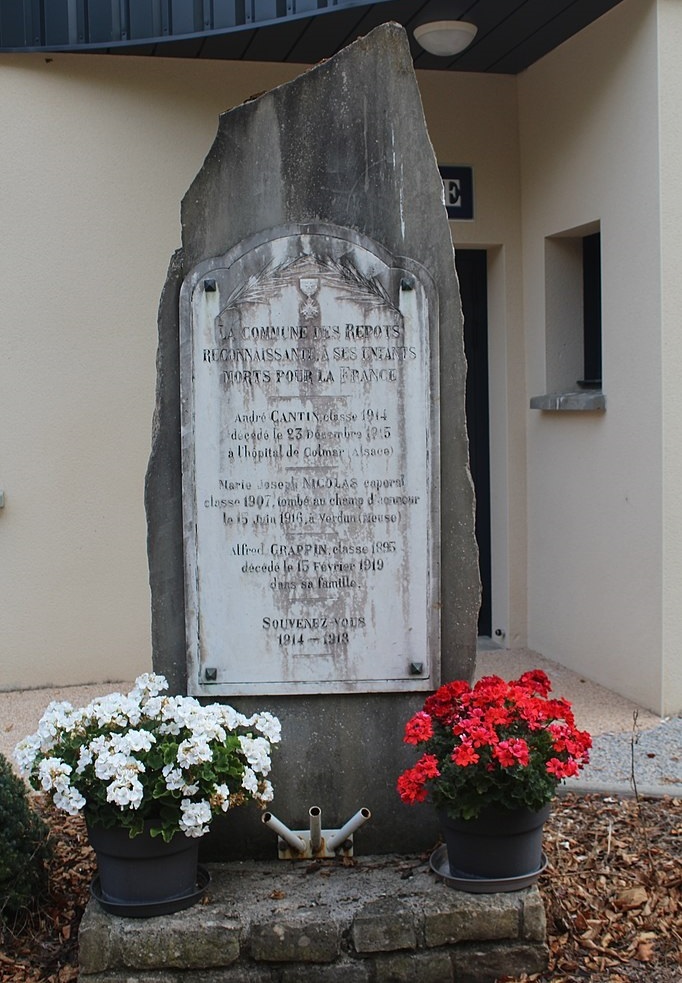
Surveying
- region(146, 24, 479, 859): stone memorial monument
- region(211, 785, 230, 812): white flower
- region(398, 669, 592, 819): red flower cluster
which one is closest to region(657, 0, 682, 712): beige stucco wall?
region(146, 24, 479, 859): stone memorial monument

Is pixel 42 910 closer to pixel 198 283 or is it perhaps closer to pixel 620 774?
pixel 198 283

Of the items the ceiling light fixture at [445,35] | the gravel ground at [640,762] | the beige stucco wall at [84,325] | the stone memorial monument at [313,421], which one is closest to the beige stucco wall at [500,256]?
Answer: the ceiling light fixture at [445,35]

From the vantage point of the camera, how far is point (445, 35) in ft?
20.8

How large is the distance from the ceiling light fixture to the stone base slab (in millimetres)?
4634

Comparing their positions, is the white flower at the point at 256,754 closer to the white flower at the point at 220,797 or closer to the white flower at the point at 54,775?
the white flower at the point at 220,797

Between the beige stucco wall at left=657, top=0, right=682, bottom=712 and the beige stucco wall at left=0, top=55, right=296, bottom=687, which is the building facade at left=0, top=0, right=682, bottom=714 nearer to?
the beige stucco wall at left=0, top=55, right=296, bottom=687

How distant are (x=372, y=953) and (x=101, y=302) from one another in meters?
4.39

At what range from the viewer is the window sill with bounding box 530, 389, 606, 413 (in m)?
6.45

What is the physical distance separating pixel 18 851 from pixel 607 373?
13.4ft

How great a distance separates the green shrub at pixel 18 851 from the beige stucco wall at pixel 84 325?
3.03 meters

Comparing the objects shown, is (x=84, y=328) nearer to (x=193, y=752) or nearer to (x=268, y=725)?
(x=268, y=725)

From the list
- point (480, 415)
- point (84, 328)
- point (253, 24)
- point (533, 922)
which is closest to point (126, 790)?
point (533, 922)

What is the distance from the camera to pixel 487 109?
24.0ft

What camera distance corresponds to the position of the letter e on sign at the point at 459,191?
7.23 meters
